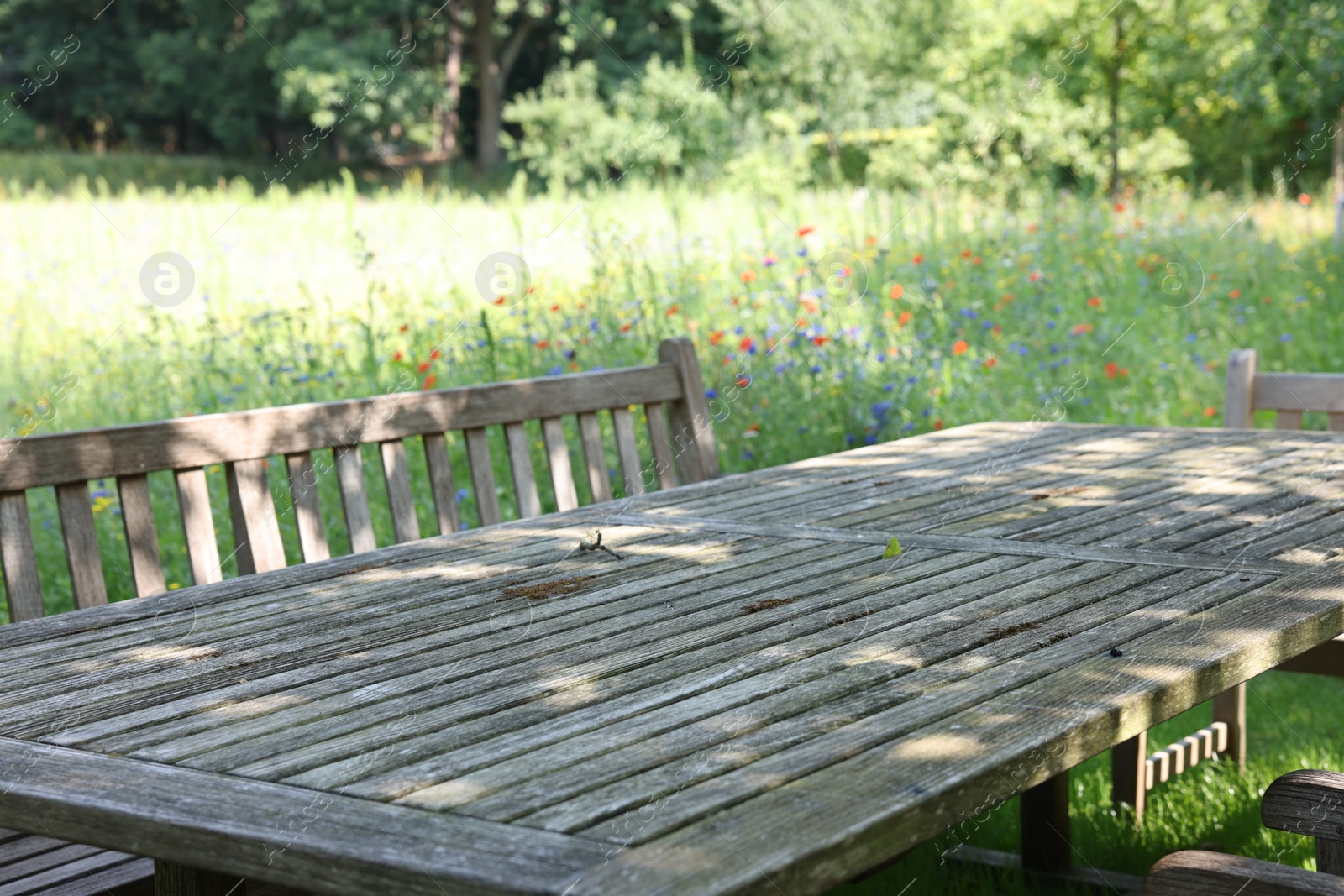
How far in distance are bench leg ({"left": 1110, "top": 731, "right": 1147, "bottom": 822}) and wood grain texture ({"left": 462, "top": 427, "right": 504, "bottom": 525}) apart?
1.53 metres

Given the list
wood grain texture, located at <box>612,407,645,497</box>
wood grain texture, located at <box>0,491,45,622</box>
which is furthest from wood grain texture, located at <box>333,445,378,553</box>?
wood grain texture, located at <box>612,407,645,497</box>

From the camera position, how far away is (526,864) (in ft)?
3.14

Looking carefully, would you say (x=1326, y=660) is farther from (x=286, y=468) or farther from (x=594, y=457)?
(x=286, y=468)

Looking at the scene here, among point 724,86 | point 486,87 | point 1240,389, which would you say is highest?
point 486,87

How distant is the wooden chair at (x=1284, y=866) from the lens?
48.3 inches

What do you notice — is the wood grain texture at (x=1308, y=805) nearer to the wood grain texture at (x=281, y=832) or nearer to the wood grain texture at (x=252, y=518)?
the wood grain texture at (x=281, y=832)

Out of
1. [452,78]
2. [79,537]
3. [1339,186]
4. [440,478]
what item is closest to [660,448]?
[440,478]

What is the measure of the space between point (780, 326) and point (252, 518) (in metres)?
3.47

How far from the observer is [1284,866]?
1.23 m

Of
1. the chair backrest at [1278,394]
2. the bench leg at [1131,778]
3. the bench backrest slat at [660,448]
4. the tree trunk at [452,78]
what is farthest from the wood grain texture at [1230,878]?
the tree trunk at [452,78]

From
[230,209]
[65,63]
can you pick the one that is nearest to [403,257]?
[230,209]

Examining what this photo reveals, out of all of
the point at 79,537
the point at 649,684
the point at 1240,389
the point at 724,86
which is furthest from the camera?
the point at 724,86

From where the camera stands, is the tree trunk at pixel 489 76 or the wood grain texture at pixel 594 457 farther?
the tree trunk at pixel 489 76

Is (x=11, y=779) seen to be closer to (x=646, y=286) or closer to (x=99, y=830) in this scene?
(x=99, y=830)
